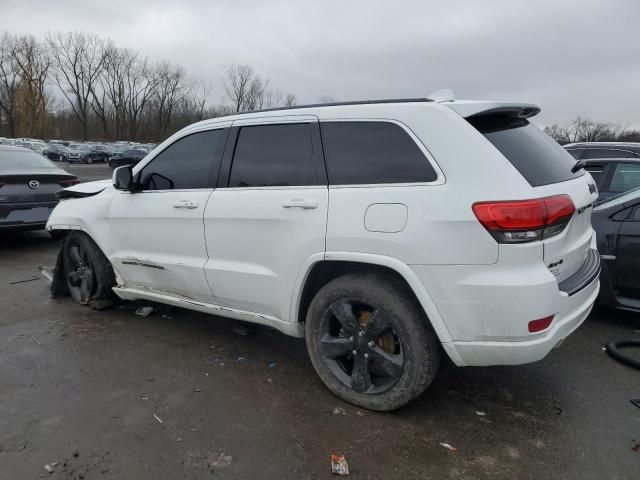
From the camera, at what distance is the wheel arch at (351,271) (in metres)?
2.60

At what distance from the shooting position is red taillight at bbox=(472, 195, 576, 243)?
2.39 meters

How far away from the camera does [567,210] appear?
8.47 ft

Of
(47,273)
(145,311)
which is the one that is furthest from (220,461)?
(47,273)

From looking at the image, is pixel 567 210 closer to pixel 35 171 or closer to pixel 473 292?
pixel 473 292

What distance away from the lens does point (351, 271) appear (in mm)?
2984

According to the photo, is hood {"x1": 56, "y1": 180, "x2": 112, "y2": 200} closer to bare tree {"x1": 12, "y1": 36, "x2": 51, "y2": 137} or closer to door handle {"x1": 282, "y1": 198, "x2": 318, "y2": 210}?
door handle {"x1": 282, "y1": 198, "x2": 318, "y2": 210}

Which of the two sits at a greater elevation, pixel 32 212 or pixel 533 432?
pixel 32 212

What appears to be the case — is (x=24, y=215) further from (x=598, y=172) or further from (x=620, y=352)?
(x=598, y=172)

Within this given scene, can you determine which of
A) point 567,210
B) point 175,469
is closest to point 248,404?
point 175,469

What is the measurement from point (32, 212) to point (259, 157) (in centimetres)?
551

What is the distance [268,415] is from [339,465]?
64 centimetres

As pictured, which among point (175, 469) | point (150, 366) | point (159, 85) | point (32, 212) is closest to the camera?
point (175, 469)

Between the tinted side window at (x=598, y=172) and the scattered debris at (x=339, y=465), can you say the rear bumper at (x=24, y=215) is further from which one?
the tinted side window at (x=598, y=172)

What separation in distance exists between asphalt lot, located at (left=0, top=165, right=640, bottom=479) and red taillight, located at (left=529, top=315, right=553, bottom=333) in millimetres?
713
